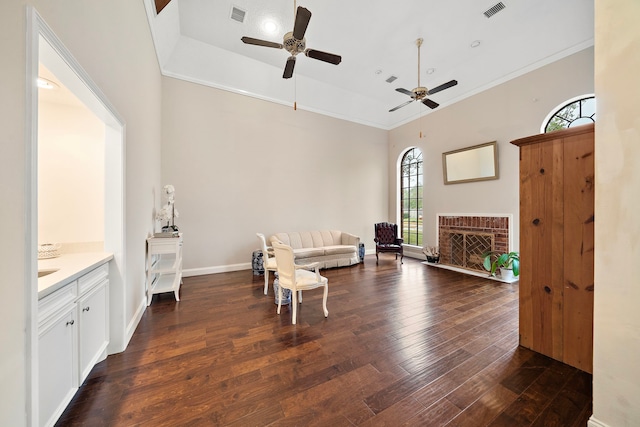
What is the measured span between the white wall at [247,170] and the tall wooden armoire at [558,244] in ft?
14.6

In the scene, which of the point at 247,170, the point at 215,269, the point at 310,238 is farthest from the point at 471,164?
the point at 215,269

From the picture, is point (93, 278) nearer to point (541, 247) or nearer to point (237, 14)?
point (541, 247)

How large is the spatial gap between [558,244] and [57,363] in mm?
3713

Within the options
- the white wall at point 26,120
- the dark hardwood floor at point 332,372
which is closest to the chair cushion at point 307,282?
the dark hardwood floor at point 332,372

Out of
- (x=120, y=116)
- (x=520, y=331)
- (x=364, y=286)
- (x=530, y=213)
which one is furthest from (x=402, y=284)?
(x=120, y=116)

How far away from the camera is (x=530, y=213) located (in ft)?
7.00

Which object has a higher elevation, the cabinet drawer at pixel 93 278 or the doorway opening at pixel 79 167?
the doorway opening at pixel 79 167

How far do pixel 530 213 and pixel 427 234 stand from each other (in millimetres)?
4151

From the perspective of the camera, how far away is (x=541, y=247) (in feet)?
6.78

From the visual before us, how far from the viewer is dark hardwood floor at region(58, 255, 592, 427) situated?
145 cm

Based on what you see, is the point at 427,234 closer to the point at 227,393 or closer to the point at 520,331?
the point at 520,331

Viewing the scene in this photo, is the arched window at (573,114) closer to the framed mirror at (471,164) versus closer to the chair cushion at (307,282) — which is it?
the framed mirror at (471,164)

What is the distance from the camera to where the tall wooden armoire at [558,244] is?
1.82 metres

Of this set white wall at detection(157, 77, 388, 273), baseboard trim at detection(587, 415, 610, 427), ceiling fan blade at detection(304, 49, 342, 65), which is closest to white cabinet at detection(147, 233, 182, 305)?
white wall at detection(157, 77, 388, 273)
